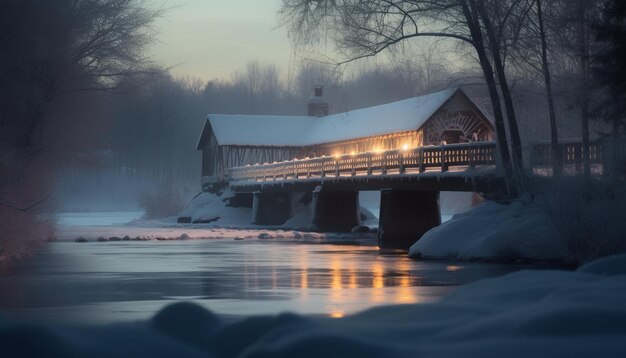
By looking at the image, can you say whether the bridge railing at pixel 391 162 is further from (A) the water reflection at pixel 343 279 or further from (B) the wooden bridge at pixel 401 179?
(A) the water reflection at pixel 343 279

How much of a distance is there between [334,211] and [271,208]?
10.0 meters

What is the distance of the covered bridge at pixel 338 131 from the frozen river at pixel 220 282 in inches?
1003

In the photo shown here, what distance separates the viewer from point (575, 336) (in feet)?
26.5

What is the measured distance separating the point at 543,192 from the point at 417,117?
35235 millimetres

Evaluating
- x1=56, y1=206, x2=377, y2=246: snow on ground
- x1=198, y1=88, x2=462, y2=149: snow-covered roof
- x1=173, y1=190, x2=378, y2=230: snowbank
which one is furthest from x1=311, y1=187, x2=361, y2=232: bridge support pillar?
x1=198, y1=88, x2=462, y2=149: snow-covered roof

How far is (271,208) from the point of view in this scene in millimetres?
64375

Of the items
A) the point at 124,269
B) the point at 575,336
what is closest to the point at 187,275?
the point at 124,269

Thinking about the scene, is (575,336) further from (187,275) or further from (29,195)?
(29,195)

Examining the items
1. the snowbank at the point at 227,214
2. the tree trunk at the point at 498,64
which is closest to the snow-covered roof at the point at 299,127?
the snowbank at the point at 227,214

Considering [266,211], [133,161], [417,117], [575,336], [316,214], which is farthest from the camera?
[133,161]

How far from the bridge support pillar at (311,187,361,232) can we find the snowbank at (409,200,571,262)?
84.6ft

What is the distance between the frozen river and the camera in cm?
1391

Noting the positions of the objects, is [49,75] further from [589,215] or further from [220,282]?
[589,215]

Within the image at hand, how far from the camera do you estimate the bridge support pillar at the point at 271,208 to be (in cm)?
6406
